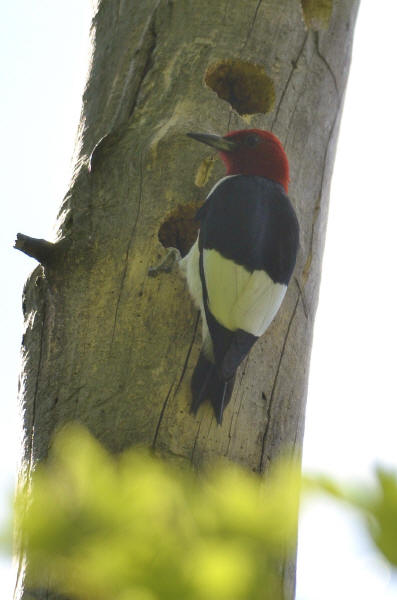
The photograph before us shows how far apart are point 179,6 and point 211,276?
1.24 meters

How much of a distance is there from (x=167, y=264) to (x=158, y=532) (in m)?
1.78

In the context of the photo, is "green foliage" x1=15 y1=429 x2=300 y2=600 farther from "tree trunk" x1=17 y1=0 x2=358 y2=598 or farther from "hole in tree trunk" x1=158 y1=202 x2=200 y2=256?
"hole in tree trunk" x1=158 y1=202 x2=200 y2=256

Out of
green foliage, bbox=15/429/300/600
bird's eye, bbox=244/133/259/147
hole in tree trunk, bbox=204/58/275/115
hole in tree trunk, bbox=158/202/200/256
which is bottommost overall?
green foliage, bbox=15/429/300/600

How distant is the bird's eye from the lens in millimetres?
3178

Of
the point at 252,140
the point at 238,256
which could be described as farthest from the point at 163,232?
the point at 252,140

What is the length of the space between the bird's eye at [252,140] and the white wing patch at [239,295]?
18.7 inches

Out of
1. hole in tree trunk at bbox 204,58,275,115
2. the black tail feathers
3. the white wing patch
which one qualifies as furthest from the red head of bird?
the black tail feathers

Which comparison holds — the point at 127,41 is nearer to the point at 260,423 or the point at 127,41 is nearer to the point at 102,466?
the point at 260,423

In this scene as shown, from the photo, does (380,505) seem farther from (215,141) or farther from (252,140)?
(252,140)

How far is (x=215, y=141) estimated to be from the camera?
3107 millimetres

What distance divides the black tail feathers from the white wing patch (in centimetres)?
16

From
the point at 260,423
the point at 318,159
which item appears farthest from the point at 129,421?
the point at 318,159

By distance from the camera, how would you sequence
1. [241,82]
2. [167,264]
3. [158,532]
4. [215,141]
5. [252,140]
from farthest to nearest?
[241,82], [252,140], [215,141], [167,264], [158,532]

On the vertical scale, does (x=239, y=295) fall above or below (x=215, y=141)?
below
